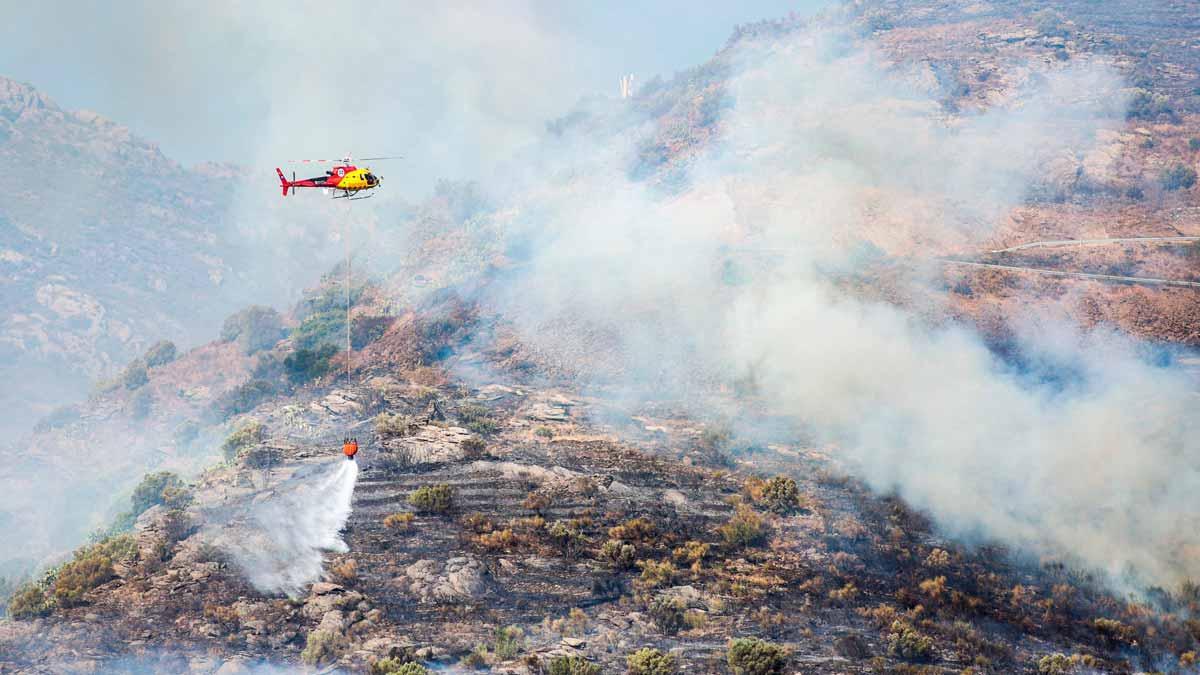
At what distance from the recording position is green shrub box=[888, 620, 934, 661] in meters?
25.7

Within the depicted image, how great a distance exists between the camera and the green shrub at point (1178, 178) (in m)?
56.1

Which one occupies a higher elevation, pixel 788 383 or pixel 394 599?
pixel 788 383

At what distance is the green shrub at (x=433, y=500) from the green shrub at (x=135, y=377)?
43433 mm

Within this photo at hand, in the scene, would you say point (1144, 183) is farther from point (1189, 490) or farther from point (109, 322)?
point (109, 322)

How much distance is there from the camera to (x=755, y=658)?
24.7m

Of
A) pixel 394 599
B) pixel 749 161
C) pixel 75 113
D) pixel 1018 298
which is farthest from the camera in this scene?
pixel 75 113

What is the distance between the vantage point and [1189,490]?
1271 inches

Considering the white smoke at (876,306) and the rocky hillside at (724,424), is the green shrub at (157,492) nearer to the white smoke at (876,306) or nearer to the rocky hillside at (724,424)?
the rocky hillside at (724,424)

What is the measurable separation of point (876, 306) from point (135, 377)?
182 ft

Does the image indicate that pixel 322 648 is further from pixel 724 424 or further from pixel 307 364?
pixel 307 364

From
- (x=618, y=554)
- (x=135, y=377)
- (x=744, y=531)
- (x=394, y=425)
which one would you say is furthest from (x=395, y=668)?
(x=135, y=377)

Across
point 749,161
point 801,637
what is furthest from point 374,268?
point 801,637

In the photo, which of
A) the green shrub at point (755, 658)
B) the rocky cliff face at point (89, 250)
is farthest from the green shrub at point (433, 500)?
the rocky cliff face at point (89, 250)

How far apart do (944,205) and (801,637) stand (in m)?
40.0
